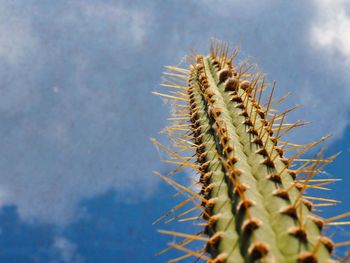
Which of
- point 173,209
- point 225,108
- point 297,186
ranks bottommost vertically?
point 297,186

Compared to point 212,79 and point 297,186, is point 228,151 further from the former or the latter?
point 212,79

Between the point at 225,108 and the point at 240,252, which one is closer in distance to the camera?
the point at 240,252

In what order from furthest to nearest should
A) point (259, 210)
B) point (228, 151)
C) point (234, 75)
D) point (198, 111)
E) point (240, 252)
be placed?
1. point (234, 75)
2. point (198, 111)
3. point (228, 151)
4. point (259, 210)
5. point (240, 252)

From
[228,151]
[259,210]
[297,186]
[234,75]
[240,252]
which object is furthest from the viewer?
[234,75]

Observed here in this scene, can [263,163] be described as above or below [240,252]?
above

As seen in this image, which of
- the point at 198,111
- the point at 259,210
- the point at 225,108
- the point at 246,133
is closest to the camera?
the point at 259,210

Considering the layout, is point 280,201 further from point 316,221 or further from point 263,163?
point 263,163

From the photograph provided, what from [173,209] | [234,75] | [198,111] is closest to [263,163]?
[173,209]

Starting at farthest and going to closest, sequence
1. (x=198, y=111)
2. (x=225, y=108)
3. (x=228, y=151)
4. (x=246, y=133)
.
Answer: (x=198, y=111) < (x=225, y=108) < (x=246, y=133) < (x=228, y=151)

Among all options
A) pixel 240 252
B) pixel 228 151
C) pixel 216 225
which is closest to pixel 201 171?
pixel 228 151
